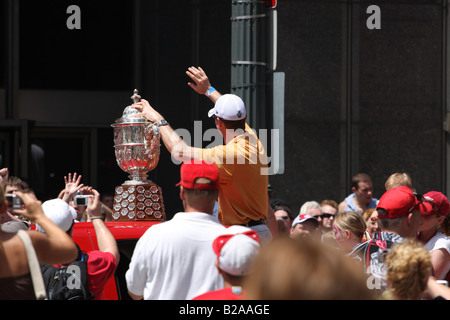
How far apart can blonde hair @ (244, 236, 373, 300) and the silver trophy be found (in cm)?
343

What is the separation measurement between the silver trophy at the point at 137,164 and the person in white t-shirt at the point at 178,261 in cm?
190

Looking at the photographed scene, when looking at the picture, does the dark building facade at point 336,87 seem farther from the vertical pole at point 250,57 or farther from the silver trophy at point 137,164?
the silver trophy at point 137,164

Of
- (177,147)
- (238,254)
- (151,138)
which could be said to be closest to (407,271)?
(238,254)

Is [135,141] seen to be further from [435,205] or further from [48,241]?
[48,241]

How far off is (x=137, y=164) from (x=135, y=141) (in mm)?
182

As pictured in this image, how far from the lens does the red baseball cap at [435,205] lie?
5.48 metres

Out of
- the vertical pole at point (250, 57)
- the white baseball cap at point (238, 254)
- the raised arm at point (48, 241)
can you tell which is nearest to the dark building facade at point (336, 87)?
the vertical pole at point (250, 57)

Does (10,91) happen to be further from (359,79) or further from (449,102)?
(449,102)

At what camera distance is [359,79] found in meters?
11.6

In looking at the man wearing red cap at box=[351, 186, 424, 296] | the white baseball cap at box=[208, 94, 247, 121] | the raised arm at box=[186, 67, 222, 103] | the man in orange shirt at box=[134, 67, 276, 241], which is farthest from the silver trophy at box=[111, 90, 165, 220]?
the man wearing red cap at box=[351, 186, 424, 296]

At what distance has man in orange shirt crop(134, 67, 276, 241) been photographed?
5133 millimetres

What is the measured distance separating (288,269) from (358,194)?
7188mm

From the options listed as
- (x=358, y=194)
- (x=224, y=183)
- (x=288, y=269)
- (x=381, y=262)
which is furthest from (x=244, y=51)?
(x=288, y=269)

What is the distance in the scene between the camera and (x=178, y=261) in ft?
13.0
